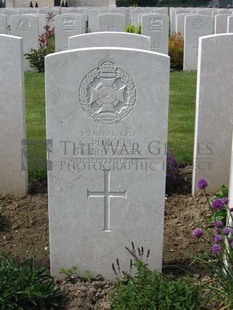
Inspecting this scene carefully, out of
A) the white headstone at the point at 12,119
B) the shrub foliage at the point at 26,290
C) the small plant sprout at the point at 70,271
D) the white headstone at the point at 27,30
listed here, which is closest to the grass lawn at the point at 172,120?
the white headstone at the point at 12,119

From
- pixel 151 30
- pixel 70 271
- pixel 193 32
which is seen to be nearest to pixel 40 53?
pixel 151 30

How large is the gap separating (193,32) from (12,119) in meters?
8.65

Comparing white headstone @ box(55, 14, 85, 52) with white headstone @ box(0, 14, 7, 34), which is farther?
white headstone @ box(0, 14, 7, 34)

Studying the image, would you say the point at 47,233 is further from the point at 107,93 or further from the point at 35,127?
the point at 35,127

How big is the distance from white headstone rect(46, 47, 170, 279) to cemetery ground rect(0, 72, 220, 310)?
0.53 ft

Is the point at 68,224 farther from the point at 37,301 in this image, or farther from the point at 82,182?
the point at 37,301

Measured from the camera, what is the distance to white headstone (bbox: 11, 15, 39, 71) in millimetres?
12766

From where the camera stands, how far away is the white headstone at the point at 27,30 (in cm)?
1277

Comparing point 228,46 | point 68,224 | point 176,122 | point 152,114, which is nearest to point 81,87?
point 152,114

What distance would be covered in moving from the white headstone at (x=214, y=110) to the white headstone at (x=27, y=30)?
8.25m

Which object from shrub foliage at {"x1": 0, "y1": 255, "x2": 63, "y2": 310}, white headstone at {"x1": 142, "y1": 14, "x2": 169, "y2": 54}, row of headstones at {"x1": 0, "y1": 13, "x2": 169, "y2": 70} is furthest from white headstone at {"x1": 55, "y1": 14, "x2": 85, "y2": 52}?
shrub foliage at {"x1": 0, "y1": 255, "x2": 63, "y2": 310}

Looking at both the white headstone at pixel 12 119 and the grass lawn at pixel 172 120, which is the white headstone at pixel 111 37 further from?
the grass lawn at pixel 172 120

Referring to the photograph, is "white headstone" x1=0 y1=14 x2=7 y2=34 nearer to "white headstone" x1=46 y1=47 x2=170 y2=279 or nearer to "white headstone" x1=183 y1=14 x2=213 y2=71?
"white headstone" x1=183 y1=14 x2=213 y2=71

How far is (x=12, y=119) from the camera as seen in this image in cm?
501
